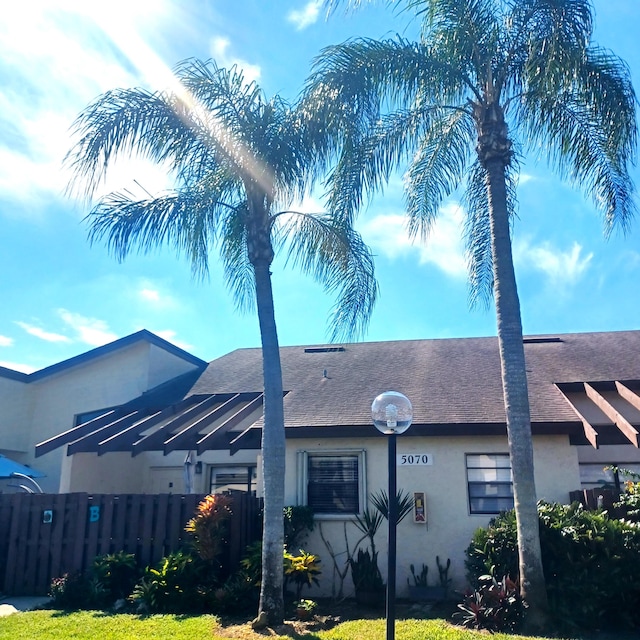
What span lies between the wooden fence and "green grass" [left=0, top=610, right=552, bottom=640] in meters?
1.82

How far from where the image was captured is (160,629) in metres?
8.79

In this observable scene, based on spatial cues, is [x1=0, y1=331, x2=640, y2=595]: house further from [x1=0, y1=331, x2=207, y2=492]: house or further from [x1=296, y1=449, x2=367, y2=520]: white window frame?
[x1=0, y1=331, x2=207, y2=492]: house

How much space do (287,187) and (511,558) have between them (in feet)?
21.7

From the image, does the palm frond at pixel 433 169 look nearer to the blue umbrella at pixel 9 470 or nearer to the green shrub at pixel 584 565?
the green shrub at pixel 584 565

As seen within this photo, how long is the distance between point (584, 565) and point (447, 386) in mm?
5738

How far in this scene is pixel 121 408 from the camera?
675 inches

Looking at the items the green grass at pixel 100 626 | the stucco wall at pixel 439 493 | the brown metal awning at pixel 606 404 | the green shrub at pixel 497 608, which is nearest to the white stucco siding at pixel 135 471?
the stucco wall at pixel 439 493

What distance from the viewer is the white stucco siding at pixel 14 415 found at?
18406mm

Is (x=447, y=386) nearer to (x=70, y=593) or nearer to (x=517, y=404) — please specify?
(x=517, y=404)

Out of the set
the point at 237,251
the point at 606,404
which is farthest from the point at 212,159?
the point at 606,404

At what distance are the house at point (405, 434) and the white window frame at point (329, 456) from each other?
0.02m

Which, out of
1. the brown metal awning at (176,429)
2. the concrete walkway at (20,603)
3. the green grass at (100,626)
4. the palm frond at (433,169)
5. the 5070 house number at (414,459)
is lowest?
the green grass at (100,626)

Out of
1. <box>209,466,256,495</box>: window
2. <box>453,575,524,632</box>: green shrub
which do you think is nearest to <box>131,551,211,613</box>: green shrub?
<box>453,575,524,632</box>: green shrub

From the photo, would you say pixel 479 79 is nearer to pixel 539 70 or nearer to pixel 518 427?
pixel 539 70
